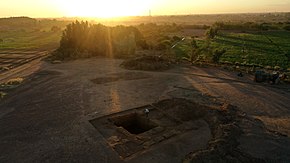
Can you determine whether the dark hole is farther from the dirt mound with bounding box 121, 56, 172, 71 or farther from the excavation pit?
the dirt mound with bounding box 121, 56, 172, 71

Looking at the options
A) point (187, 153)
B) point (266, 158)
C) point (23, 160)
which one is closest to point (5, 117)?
point (23, 160)

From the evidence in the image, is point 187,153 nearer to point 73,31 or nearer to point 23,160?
point 23,160

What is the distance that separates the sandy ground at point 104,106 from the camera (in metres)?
12.5

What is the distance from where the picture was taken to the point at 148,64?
95.2 ft

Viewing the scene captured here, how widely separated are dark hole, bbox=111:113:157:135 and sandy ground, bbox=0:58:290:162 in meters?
0.90

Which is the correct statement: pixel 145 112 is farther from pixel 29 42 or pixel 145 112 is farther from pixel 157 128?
pixel 29 42

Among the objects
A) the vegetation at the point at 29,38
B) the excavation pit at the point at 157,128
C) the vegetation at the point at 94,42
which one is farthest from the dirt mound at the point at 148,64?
the vegetation at the point at 29,38

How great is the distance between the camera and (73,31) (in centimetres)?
4047

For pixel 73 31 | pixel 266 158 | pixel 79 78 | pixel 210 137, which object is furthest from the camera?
pixel 73 31

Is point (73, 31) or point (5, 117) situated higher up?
point (73, 31)

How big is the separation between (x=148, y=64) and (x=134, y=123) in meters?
12.8

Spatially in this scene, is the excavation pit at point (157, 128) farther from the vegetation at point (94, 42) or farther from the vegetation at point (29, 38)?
the vegetation at point (29, 38)

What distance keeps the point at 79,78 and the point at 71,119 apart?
10.3 meters

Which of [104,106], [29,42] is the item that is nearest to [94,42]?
[104,106]
